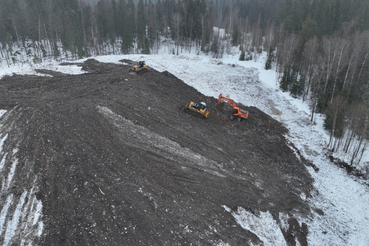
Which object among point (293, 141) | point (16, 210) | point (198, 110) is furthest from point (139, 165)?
point (293, 141)

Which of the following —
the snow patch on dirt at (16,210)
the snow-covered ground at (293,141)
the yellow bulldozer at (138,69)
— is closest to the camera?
the snow patch on dirt at (16,210)

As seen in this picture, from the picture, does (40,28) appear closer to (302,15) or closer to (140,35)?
(140,35)

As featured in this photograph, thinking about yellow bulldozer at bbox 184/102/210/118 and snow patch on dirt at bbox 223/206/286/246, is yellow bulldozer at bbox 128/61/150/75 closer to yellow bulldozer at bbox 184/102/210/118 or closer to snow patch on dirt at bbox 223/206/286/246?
yellow bulldozer at bbox 184/102/210/118

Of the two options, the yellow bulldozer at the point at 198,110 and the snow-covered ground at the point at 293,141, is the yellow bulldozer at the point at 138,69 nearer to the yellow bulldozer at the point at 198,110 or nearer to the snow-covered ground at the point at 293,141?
the snow-covered ground at the point at 293,141

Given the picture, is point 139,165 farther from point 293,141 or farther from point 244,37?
point 244,37

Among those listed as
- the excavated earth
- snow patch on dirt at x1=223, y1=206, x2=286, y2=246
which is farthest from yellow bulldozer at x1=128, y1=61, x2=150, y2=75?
snow patch on dirt at x1=223, y1=206, x2=286, y2=246

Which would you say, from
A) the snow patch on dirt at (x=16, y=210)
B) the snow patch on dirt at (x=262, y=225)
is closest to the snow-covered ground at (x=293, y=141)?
the snow patch on dirt at (x=262, y=225)
